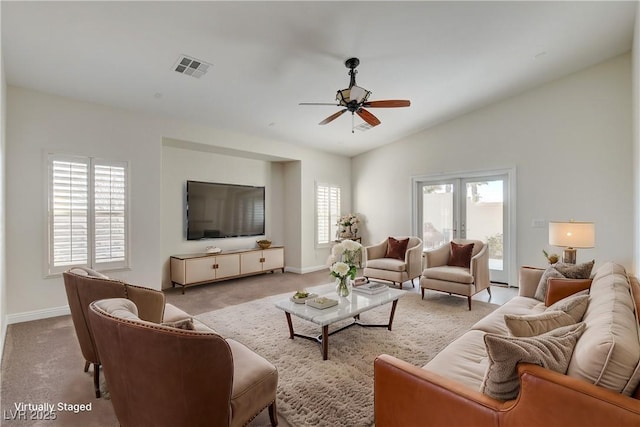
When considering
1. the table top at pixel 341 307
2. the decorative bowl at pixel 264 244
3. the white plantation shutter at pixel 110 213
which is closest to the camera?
the table top at pixel 341 307

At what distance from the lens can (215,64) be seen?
3.40 meters

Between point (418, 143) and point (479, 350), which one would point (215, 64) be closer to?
point (479, 350)

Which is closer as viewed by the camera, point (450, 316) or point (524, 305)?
point (524, 305)

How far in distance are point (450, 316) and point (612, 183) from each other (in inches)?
119

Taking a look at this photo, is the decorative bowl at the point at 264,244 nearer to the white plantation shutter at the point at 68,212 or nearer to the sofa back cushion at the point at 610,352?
the white plantation shutter at the point at 68,212

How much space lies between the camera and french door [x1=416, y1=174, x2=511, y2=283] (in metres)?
5.45

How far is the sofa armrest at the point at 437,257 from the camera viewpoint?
4.74 metres

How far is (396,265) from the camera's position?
16.4 feet

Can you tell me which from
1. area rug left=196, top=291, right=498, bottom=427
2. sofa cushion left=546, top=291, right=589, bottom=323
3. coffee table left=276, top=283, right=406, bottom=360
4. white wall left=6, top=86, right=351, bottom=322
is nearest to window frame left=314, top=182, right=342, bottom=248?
white wall left=6, top=86, right=351, bottom=322

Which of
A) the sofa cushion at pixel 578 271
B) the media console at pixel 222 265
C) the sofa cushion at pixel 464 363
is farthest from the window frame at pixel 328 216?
the sofa cushion at pixel 464 363

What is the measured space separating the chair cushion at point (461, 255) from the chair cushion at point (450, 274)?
0.11m

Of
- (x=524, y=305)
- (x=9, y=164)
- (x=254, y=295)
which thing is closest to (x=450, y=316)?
(x=524, y=305)

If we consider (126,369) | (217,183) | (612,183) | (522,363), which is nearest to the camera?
(522,363)

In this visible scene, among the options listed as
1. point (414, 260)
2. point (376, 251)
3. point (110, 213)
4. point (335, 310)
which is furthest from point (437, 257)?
point (110, 213)
